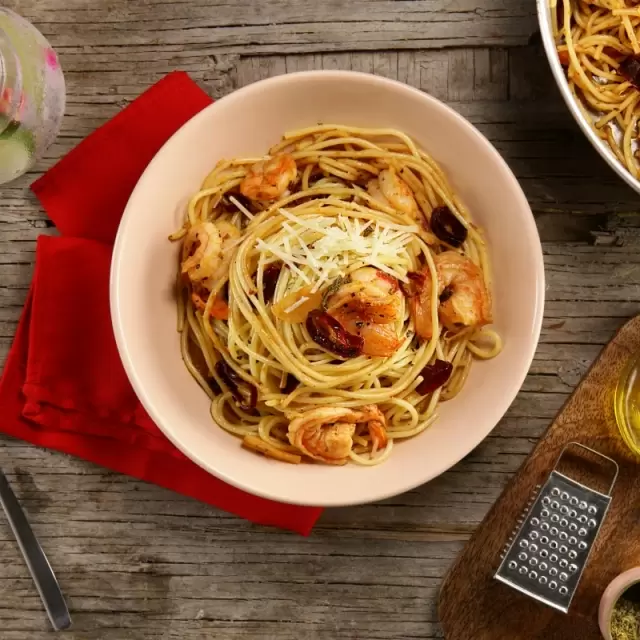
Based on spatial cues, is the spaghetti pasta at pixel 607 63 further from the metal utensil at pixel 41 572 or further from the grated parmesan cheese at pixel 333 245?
the metal utensil at pixel 41 572

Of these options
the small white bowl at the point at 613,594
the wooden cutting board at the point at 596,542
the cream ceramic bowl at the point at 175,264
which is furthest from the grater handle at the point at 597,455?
the cream ceramic bowl at the point at 175,264

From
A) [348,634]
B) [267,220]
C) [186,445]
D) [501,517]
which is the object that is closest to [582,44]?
[267,220]

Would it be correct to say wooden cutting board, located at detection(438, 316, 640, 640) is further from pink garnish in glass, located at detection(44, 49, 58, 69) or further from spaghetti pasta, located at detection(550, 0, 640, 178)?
pink garnish in glass, located at detection(44, 49, 58, 69)

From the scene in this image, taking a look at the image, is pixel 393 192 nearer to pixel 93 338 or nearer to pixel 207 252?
pixel 207 252

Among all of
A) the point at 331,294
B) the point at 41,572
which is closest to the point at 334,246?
the point at 331,294

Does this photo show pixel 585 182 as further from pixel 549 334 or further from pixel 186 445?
pixel 186 445
